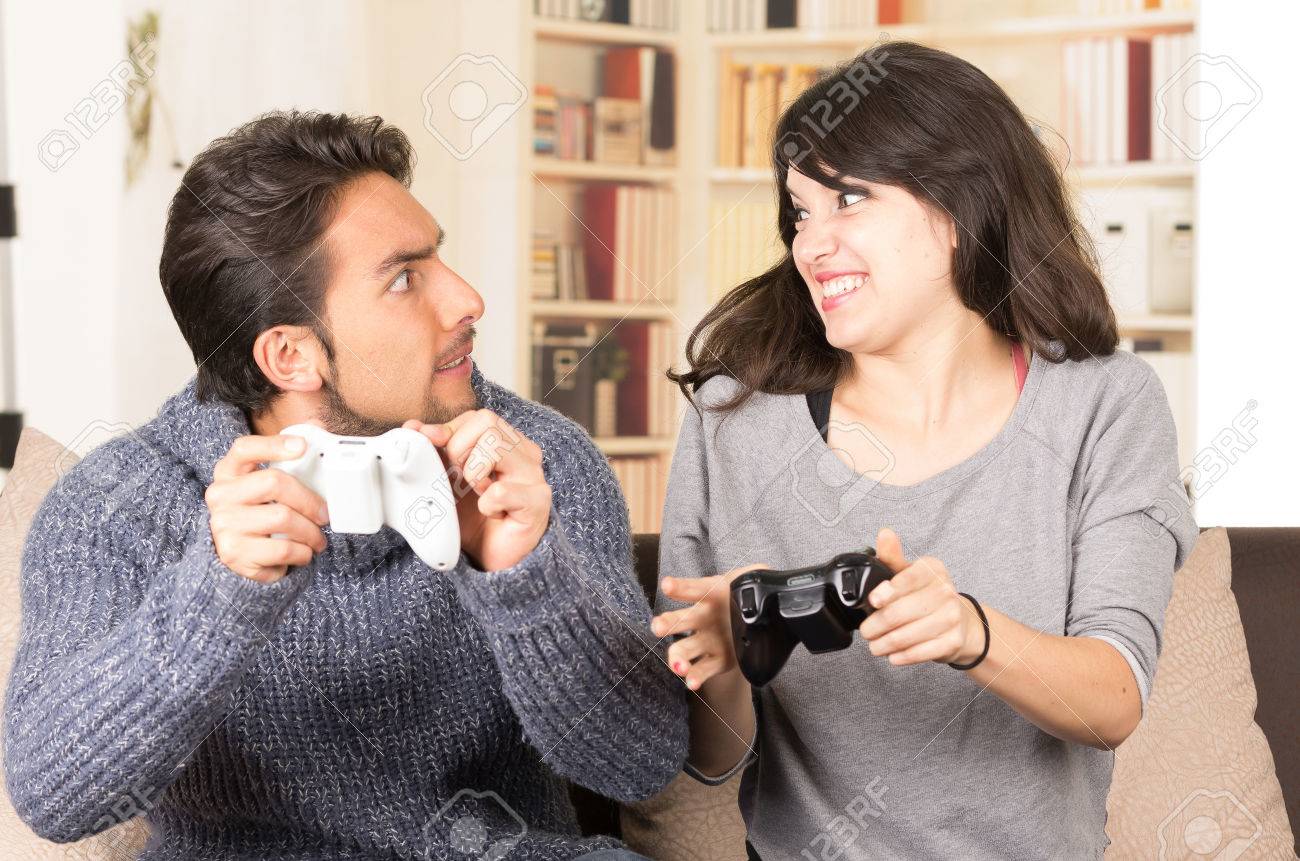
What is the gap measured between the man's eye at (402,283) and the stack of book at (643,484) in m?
2.19

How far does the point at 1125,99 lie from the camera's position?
3160 millimetres

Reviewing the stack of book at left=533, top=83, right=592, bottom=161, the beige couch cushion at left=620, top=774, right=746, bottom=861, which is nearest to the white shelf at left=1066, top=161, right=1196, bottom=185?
the stack of book at left=533, top=83, right=592, bottom=161

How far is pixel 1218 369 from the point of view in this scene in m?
3.05

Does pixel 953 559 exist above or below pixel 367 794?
above

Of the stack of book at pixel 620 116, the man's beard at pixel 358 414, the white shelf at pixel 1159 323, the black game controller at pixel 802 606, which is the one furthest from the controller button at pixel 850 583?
the stack of book at pixel 620 116

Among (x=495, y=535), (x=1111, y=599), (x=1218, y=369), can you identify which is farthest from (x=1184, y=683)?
(x=1218, y=369)

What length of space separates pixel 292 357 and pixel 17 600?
447 millimetres

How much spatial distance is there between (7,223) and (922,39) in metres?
2.19

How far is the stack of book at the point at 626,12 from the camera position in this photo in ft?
11.2

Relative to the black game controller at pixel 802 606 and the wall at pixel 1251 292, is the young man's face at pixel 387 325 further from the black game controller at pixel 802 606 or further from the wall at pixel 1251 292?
the wall at pixel 1251 292

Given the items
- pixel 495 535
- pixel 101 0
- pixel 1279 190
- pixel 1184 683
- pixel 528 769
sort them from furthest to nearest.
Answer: pixel 1279 190 < pixel 101 0 < pixel 1184 683 < pixel 528 769 < pixel 495 535

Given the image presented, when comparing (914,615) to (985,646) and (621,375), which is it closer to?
(985,646)

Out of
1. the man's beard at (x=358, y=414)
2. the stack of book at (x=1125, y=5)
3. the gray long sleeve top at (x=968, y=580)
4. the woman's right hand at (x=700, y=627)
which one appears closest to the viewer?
the woman's right hand at (x=700, y=627)

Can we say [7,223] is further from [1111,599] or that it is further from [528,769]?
[1111,599]
